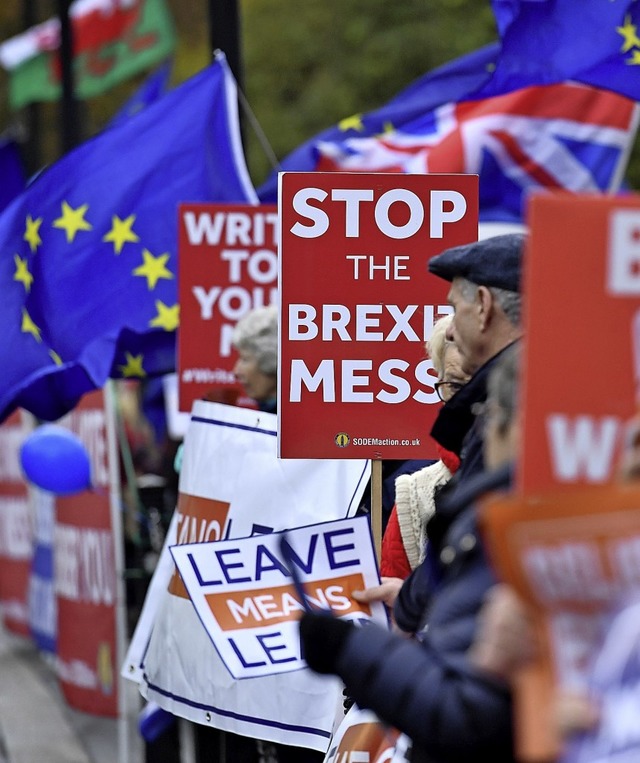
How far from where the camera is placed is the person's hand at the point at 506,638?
8.21 ft

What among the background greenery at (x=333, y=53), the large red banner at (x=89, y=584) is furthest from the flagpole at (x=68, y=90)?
the background greenery at (x=333, y=53)

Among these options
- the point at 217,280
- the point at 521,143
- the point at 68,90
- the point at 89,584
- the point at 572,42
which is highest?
the point at 68,90

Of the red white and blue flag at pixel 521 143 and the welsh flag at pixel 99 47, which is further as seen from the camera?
the welsh flag at pixel 99 47

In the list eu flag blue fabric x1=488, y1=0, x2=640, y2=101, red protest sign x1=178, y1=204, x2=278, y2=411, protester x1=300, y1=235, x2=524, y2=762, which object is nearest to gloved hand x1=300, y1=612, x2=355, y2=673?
protester x1=300, y1=235, x2=524, y2=762

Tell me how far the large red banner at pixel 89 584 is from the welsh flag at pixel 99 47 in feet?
28.6

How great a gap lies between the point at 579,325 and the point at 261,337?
3.96 metres

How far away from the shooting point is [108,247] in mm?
8922

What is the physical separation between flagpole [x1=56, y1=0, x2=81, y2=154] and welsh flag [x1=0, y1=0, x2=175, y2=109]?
3.29 m

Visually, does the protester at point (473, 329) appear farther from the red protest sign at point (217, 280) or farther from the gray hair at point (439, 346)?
the red protest sign at point (217, 280)

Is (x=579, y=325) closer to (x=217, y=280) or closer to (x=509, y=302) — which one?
(x=509, y=302)

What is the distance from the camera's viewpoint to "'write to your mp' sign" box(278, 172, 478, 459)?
17.0 ft

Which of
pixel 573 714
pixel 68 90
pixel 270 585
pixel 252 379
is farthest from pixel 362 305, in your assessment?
pixel 68 90

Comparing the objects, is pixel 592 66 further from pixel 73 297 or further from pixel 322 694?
pixel 322 694

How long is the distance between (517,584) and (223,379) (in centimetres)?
529
